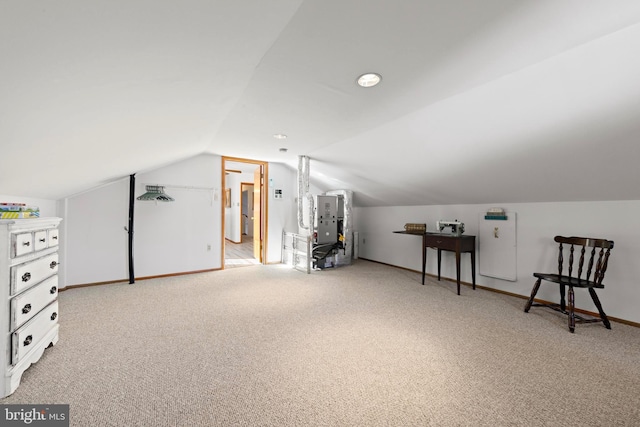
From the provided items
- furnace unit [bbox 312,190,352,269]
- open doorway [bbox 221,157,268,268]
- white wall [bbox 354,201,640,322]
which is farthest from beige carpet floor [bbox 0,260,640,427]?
open doorway [bbox 221,157,268,268]

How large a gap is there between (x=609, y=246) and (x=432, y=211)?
93.9 inches

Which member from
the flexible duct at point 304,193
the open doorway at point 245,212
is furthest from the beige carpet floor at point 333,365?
the open doorway at point 245,212

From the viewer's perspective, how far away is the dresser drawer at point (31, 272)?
5.48ft

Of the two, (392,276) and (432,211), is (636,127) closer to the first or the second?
(432,211)

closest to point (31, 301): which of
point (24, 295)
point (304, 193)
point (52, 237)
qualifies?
point (24, 295)

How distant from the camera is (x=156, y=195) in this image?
164 inches

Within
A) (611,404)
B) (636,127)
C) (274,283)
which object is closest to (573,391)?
(611,404)

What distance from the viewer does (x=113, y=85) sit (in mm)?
1336

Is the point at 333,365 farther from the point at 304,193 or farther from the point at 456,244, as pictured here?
the point at 304,193

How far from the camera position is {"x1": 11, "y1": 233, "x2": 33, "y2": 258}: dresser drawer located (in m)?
1.66

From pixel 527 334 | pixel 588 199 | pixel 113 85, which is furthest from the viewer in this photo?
pixel 588 199

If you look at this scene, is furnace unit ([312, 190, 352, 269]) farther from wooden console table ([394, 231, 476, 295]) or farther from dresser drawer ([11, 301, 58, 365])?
dresser drawer ([11, 301, 58, 365])

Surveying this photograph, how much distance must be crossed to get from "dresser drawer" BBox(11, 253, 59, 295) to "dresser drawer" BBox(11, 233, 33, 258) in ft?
0.28

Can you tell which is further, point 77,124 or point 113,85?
point 77,124
